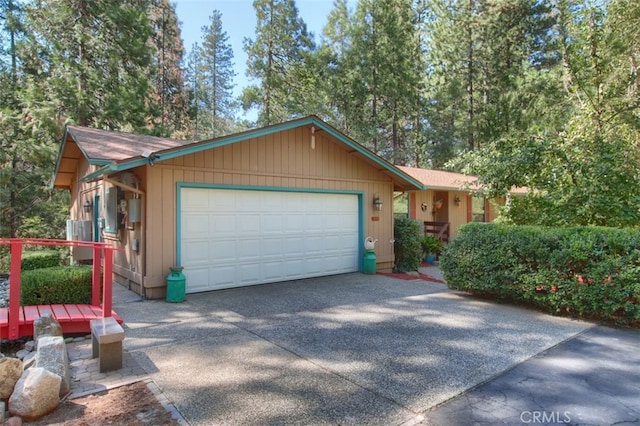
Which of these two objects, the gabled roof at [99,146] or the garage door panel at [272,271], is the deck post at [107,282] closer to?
the gabled roof at [99,146]

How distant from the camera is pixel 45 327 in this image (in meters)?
3.91

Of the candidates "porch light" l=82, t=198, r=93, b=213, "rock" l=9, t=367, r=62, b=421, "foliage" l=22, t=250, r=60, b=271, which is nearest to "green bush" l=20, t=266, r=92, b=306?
"rock" l=9, t=367, r=62, b=421

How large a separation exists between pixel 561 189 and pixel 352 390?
6.42 meters

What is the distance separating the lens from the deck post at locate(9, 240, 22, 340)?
387cm

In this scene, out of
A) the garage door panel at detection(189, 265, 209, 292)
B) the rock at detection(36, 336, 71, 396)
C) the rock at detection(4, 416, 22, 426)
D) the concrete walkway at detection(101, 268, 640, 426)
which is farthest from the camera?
the garage door panel at detection(189, 265, 209, 292)

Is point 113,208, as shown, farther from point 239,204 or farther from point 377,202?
point 377,202

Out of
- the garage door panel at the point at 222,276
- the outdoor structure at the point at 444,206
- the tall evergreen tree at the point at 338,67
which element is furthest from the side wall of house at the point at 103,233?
the tall evergreen tree at the point at 338,67

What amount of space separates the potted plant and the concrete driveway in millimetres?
5781

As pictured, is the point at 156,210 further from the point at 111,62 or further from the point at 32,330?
the point at 111,62

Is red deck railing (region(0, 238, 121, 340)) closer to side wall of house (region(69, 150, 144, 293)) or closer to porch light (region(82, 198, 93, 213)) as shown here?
side wall of house (region(69, 150, 144, 293))

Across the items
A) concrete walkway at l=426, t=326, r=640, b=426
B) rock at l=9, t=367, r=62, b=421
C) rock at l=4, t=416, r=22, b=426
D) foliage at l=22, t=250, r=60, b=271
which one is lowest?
concrete walkway at l=426, t=326, r=640, b=426

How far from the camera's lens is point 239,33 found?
21.0 meters

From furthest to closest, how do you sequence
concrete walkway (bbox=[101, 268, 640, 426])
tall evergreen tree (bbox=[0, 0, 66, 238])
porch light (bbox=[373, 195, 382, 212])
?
tall evergreen tree (bbox=[0, 0, 66, 238]), porch light (bbox=[373, 195, 382, 212]), concrete walkway (bbox=[101, 268, 640, 426])

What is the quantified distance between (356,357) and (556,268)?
3.52 metres
